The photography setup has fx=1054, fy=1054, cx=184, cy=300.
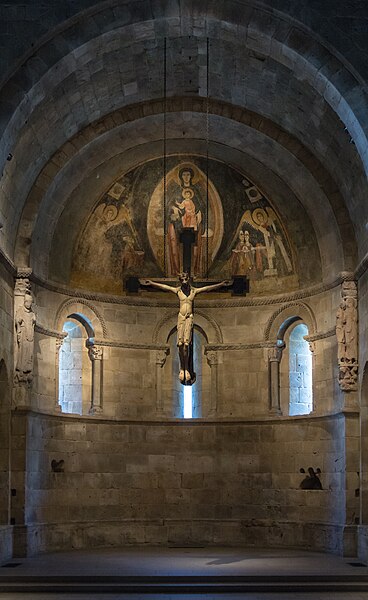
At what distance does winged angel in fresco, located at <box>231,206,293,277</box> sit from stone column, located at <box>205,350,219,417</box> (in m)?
2.08

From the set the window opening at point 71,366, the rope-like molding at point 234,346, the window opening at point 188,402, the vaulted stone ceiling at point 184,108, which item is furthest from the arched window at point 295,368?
the window opening at point 71,366

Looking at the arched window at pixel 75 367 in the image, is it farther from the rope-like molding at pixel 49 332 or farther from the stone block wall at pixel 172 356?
the rope-like molding at pixel 49 332

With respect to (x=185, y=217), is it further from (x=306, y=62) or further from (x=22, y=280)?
(x=306, y=62)

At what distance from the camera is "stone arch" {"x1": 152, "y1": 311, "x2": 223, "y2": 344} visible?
84.6 ft

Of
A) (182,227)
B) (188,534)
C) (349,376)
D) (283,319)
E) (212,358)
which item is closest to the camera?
(349,376)

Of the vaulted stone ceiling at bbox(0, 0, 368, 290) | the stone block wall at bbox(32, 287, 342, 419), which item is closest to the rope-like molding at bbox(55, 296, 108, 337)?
the stone block wall at bbox(32, 287, 342, 419)

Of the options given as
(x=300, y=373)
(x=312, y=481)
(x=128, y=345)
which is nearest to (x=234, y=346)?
(x=300, y=373)

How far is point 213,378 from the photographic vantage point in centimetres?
2562

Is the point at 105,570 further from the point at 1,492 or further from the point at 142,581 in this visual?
the point at 1,492

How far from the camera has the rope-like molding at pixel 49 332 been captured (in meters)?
23.2

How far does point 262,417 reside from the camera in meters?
25.0

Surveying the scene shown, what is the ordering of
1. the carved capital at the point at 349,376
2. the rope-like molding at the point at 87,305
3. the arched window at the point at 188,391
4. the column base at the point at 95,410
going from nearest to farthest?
the carved capital at the point at 349,376 < the rope-like molding at the point at 87,305 < the column base at the point at 95,410 < the arched window at the point at 188,391

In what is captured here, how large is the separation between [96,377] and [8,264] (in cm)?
461

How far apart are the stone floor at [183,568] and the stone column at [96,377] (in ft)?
11.2
